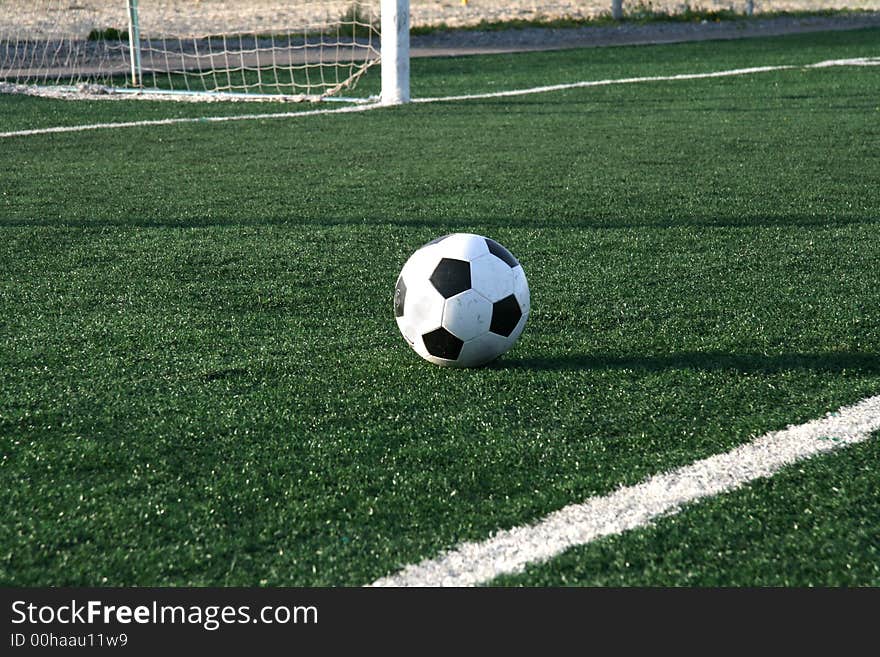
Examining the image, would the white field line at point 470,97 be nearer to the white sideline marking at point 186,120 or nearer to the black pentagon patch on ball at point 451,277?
the white sideline marking at point 186,120

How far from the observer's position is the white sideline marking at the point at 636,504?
218cm

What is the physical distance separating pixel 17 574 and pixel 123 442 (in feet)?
2.22

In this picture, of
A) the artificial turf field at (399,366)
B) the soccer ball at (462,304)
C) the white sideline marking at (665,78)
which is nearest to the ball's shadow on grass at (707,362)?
the artificial turf field at (399,366)

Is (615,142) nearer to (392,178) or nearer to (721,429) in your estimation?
(392,178)

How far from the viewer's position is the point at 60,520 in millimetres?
2350

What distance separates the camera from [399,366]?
340 cm

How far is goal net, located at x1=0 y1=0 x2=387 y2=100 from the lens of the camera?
1342 cm

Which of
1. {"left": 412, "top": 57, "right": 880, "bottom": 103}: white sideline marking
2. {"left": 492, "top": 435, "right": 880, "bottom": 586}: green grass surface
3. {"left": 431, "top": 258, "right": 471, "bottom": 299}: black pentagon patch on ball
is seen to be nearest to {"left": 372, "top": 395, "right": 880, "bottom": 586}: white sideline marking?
{"left": 492, "top": 435, "right": 880, "bottom": 586}: green grass surface

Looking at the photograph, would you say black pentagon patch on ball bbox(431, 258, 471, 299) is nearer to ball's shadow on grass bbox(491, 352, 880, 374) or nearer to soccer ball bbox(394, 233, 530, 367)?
soccer ball bbox(394, 233, 530, 367)

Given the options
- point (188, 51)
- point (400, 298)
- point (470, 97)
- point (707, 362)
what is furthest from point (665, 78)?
point (400, 298)

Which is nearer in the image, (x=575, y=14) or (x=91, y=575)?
(x=91, y=575)

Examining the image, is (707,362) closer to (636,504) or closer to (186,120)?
(636,504)

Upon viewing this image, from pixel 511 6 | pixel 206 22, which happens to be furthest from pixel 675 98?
pixel 511 6

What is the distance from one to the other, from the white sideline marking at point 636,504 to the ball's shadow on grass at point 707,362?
0.36 m
